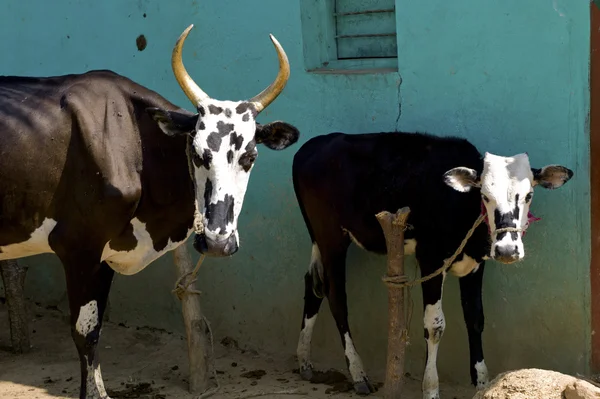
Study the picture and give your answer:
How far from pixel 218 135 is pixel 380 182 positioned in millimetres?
1221

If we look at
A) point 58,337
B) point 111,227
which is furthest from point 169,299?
point 111,227

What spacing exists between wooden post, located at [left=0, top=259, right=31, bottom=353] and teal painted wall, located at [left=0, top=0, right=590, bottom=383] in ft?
2.81

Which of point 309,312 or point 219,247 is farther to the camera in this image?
point 309,312

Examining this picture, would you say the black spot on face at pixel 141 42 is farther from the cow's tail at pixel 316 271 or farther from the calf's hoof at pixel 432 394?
the calf's hoof at pixel 432 394

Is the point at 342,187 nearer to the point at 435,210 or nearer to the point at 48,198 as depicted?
the point at 435,210

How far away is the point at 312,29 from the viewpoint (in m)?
6.46

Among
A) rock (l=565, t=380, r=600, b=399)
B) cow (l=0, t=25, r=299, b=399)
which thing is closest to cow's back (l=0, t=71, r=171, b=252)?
cow (l=0, t=25, r=299, b=399)

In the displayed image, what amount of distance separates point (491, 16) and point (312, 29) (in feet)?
4.40

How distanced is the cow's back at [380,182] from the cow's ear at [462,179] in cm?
19

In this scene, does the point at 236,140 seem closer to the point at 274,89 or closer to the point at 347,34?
the point at 274,89

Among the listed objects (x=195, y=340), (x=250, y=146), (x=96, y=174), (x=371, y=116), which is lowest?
(x=195, y=340)

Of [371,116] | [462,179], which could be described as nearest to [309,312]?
Result: [371,116]

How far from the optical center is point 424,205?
18.5 ft

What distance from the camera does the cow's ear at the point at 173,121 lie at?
17.3 feet
